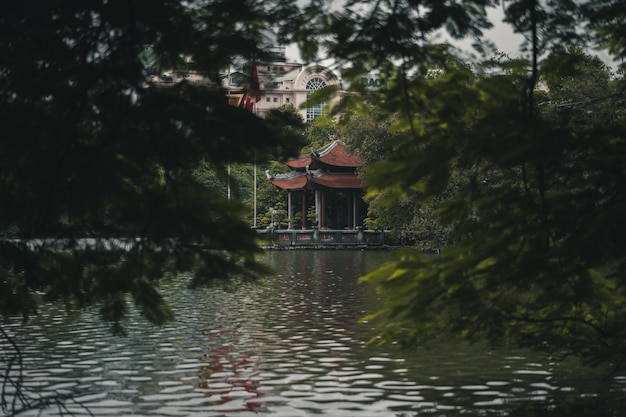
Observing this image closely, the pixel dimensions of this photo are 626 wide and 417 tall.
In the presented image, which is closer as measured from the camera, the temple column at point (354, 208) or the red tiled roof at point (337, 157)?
the red tiled roof at point (337, 157)

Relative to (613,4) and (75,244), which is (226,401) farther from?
(613,4)

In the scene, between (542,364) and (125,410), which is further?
(542,364)

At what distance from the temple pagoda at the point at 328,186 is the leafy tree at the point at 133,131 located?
54.4 m

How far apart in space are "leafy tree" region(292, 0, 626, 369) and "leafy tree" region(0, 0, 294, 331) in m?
0.76

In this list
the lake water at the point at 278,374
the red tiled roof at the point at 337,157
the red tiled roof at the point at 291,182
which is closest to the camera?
the lake water at the point at 278,374

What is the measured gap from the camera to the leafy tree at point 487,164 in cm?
598

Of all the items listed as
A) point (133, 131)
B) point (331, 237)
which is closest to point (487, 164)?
point (133, 131)

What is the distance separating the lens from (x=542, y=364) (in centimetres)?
1244

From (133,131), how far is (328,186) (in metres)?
55.7

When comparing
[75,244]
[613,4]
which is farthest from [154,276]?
[613,4]

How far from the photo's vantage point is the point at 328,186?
61.4 meters

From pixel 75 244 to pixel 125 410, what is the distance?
335cm

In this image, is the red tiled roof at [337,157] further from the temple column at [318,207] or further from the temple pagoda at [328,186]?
the temple column at [318,207]

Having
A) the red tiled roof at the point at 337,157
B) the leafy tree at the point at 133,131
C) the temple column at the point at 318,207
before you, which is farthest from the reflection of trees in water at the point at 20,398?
the temple column at the point at 318,207
